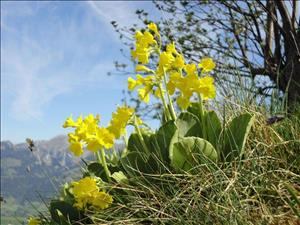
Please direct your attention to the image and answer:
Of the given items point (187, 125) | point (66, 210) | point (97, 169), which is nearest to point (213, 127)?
point (187, 125)

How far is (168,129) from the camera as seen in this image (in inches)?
131

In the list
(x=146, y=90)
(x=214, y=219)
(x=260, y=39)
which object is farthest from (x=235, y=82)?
(x=260, y=39)

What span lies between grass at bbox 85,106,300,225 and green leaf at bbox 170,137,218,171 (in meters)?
0.07

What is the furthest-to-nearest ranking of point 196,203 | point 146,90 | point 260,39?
point 260,39
point 146,90
point 196,203

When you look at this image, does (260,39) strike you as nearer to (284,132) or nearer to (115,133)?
(284,132)

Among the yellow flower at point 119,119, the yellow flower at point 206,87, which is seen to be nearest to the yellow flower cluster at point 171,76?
the yellow flower at point 206,87

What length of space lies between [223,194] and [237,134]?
32.8 inches

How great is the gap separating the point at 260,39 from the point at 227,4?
934 millimetres

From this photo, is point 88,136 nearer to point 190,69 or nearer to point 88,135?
point 88,135

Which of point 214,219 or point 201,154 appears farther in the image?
point 201,154

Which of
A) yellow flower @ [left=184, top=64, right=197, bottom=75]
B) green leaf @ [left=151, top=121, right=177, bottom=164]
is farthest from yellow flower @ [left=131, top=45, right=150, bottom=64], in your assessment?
green leaf @ [left=151, top=121, right=177, bottom=164]

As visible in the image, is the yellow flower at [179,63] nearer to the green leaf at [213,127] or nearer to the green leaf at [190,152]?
the green leaf at [213,127]

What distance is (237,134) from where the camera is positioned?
3314 millimetres

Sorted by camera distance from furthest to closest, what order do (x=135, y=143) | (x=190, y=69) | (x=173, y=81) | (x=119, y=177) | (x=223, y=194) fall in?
(x=135, y=143) < (x=173, y=81) < (x=190, y=69) < (x=119, y=177) < (x=223, y=194)
